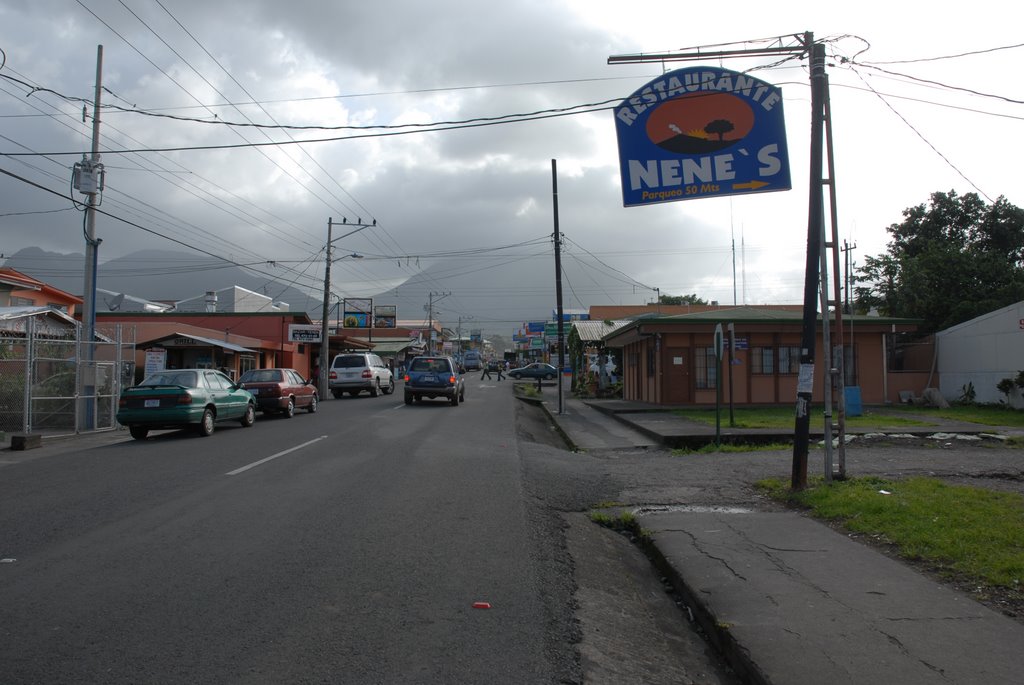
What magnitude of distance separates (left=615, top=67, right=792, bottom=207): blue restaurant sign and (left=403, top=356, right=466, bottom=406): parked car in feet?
57.9

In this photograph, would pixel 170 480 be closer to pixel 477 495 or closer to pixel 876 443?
pixel 477 495

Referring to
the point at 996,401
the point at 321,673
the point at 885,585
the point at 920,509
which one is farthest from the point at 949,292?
the point at 321,673

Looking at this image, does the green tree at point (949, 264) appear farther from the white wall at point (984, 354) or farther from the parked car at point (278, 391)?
the parked car at point (278, 391)

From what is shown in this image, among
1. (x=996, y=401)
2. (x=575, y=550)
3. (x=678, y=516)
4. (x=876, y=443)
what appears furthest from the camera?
(x=996, y=401)

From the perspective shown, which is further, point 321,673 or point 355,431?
point 355,431

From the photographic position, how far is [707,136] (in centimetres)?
1071

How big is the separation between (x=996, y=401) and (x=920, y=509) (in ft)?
61.5

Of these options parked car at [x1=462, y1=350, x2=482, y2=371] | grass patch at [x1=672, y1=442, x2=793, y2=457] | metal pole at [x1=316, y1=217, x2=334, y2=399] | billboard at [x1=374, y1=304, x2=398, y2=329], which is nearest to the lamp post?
metal pole at [x1=316, y1=217, x2=334, y2=399]

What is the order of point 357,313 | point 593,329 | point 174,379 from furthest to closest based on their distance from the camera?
1. point 357,313
2. point 593,329
3. point 174,379

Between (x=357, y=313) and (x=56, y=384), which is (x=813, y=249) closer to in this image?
(x=56, y=384)

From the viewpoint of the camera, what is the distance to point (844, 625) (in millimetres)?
4965

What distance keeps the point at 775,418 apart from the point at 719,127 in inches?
428

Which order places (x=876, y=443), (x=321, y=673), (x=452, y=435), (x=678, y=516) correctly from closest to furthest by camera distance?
(x=321, y=673) → (x=678, y=516) → (x=876, y=443) → (x=452, y=435)

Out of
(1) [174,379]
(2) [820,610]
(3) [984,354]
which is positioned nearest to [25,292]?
(1) [174,379]
